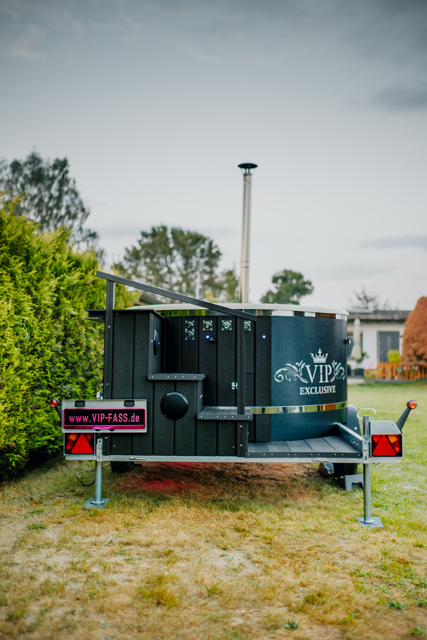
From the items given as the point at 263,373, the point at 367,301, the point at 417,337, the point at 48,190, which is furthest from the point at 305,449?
the point at 367,301

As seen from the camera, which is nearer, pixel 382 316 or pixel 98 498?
pixel 98 498

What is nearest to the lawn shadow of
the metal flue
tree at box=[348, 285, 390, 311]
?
the metal flue

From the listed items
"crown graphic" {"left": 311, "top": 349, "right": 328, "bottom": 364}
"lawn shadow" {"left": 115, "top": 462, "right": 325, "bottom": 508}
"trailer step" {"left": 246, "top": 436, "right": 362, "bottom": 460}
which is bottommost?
"lawn shadow" {"left": 115, "top": 462, "right": 325, "bottom": 508}

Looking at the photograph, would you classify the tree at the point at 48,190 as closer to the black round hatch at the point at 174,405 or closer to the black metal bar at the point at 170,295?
the black metal bar at the point at 170,295

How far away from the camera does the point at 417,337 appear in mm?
18938

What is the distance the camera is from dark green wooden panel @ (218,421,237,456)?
390 cm

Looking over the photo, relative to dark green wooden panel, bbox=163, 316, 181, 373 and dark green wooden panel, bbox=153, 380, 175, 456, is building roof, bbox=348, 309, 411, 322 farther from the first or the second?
dark green wooden panel, bbox=153, 380, 175, 456

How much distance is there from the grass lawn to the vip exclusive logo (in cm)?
110

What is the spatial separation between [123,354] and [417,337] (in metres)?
17.5

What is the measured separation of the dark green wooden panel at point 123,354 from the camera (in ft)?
12.9

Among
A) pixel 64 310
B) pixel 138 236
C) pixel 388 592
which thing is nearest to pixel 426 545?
pixel 388 592

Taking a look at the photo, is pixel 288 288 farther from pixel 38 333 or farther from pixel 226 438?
pixel 226 438

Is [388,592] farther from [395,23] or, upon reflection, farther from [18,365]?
[395,23]

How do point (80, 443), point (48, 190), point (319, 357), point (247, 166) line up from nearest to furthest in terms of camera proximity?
point (80, 443) → point (319, 357) → point (247, 166) → point (48, 190)
